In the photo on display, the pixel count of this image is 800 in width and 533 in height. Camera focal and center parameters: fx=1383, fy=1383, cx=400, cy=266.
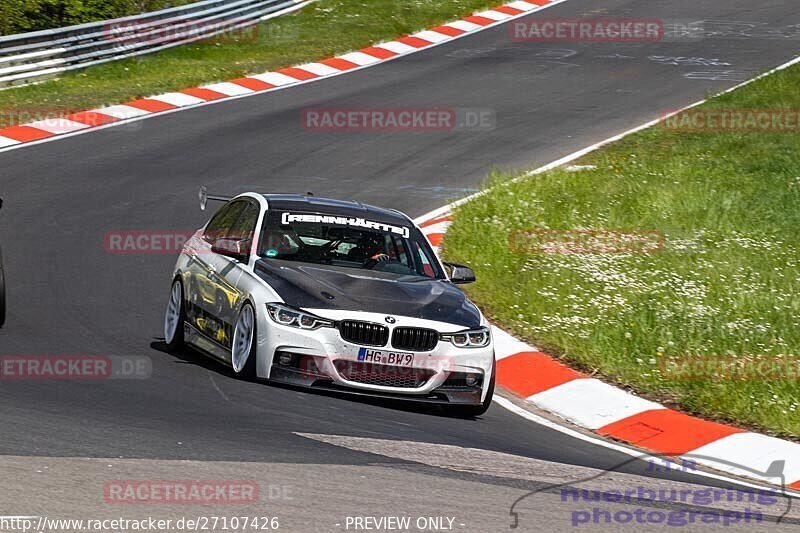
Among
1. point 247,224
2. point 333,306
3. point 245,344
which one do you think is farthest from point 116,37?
point 333,306

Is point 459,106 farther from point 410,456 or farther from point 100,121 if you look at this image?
point 410,456

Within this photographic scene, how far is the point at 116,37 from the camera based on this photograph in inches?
1044

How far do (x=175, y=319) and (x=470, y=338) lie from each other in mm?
2747

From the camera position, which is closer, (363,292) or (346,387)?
(346,387)

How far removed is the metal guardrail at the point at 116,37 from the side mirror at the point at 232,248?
46.4 feet

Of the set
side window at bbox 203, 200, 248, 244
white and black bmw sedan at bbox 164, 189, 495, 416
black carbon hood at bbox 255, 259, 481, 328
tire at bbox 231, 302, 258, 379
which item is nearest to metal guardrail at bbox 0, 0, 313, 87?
side window at bbox 203, 200, 248, 244

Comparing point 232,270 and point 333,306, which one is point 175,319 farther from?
point 333,306

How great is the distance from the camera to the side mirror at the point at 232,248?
434 inches

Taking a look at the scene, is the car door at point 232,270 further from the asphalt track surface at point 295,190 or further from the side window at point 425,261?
the side window at point 425,261

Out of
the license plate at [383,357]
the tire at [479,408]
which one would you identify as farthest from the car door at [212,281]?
the tire at [479,408]

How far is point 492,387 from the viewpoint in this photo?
1035cm

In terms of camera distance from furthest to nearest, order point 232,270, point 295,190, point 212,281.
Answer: point 295,190 → point 212,281 → point 232,270

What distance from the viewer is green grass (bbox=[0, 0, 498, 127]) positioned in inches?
915

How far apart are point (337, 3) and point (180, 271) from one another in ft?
70.6
